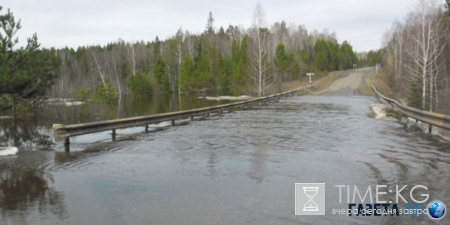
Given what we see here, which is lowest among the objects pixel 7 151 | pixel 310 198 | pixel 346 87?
pixel 310 198

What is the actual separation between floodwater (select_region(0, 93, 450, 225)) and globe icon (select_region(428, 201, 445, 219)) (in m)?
0.11

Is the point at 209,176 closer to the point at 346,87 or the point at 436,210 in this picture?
the point at 436,210

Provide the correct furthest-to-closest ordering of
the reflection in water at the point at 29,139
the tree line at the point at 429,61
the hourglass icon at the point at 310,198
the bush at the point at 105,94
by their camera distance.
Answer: the bush at the point at 105,94 < the tree line at the point at 429,61 < the reflection in water at the point at 29,139 < the hourglass icon at the point at 310,198

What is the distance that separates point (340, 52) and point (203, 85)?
2765 inches

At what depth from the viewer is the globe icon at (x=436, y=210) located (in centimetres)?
532

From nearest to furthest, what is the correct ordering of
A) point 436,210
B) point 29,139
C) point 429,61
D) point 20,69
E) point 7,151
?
1. point 436,210
2. point 7,151
3. point 29,139
4. point 20,69
5. point 429,61

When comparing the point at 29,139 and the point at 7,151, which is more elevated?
the point at 7,151

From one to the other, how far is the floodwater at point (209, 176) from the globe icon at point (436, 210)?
11cm

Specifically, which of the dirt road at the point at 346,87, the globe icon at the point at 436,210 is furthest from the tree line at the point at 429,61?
the globe icon at the point at 436,210

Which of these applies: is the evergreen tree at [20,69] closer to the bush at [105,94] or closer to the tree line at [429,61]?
the bush at [105,94]

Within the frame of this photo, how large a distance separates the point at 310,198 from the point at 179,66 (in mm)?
101732

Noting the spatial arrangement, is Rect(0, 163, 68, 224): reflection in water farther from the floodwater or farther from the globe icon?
the globe icon

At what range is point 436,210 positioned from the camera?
5496 mm

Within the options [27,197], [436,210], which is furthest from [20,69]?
[436,210]
